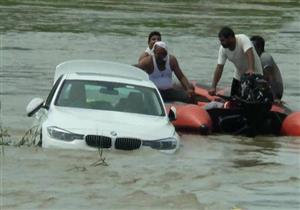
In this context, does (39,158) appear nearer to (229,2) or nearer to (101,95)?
(101,95)

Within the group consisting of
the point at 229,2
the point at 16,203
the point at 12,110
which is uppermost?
the point at 16,203

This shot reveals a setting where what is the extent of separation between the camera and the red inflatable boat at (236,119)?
54.4 ft

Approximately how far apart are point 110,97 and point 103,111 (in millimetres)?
768

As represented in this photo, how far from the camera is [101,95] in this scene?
14.4 m

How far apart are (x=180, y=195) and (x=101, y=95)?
3855mm

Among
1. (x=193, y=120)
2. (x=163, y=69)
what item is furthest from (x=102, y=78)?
(x=163, y=69)

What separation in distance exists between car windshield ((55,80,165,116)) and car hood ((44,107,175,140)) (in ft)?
0.77

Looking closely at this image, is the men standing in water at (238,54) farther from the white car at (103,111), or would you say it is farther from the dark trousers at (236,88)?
the white car at (103,111)

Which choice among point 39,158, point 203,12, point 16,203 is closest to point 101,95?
point 39,158

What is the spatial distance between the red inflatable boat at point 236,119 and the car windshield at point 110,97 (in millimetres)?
2236

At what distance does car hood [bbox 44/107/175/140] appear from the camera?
1295 cm

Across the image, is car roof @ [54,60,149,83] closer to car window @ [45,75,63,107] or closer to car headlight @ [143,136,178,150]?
car window @ [45,75,63,107]

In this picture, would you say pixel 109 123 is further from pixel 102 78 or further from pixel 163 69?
pixel 163 69

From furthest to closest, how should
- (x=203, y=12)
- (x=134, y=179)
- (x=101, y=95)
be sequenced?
(x=203, y=12) < (x=101, y=95) < (x=134, y=179)
